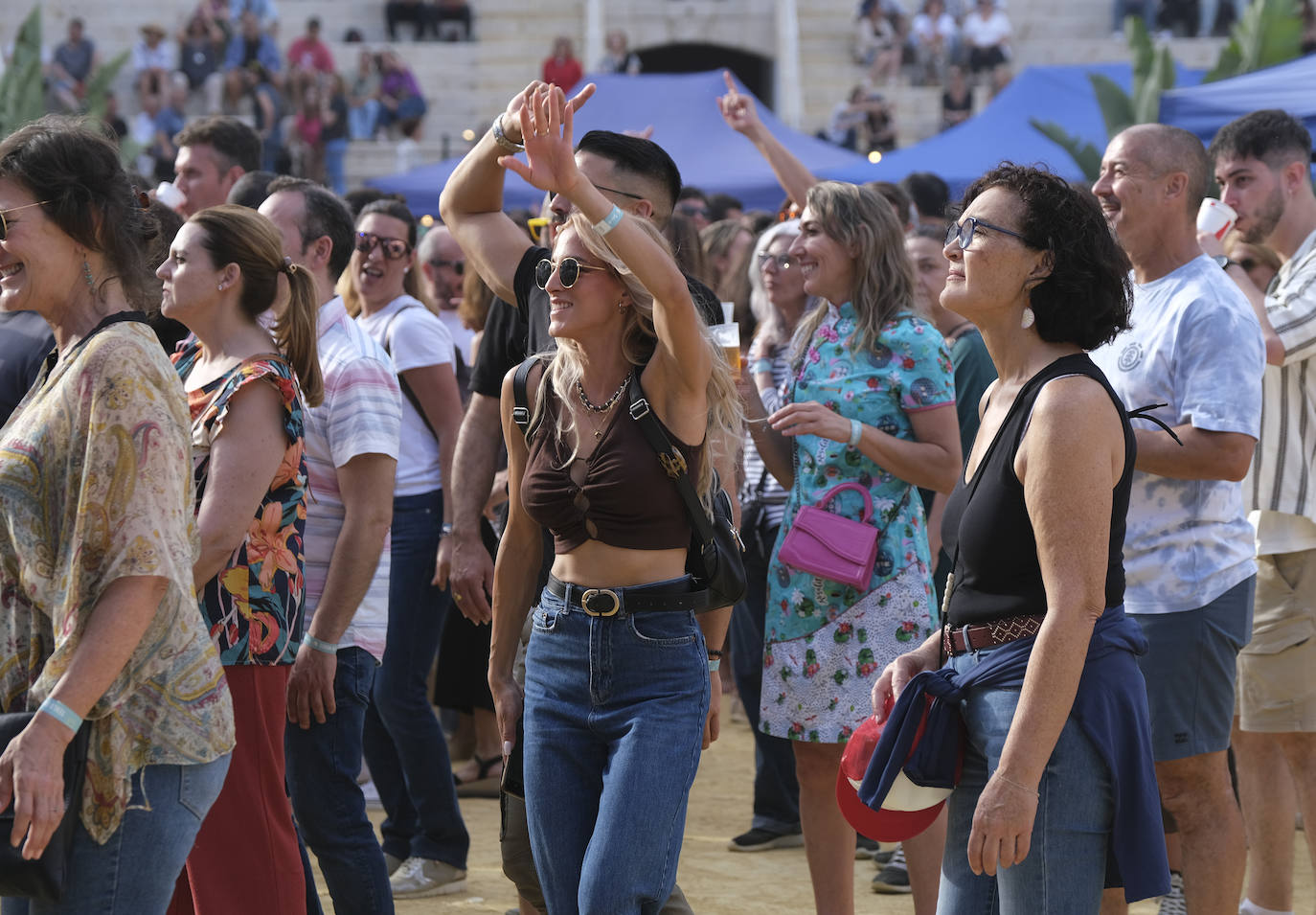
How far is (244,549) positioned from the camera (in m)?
3.32

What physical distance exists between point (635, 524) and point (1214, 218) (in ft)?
6.88

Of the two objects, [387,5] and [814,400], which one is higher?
[387,5]

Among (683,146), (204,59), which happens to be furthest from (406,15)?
(683,146)

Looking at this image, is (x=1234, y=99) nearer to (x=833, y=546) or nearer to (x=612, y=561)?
(x=833, y=546)

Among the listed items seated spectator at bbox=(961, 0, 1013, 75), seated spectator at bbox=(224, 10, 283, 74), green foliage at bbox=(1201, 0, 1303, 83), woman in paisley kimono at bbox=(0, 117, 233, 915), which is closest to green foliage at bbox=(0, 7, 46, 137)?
seated spectator at bbox=(224, 10, 283, 74)

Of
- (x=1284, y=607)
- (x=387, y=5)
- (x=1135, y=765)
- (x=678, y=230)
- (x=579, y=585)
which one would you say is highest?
(x=387, y=5)

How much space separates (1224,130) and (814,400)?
1.64 meters

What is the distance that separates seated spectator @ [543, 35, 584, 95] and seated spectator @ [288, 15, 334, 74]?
321 cm

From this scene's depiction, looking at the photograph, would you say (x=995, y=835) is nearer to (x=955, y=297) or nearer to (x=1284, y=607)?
(x=955, y=297)

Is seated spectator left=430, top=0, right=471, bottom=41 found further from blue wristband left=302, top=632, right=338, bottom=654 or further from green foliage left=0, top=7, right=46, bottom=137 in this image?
blue wristband left=302, top=632, right=338, bottom=654

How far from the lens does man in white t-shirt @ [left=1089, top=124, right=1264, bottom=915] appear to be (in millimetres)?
3748

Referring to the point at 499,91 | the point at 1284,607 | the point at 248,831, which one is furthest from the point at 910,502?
the point at 499,91

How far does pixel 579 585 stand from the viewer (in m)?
3.16

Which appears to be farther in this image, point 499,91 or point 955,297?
point 499,91
